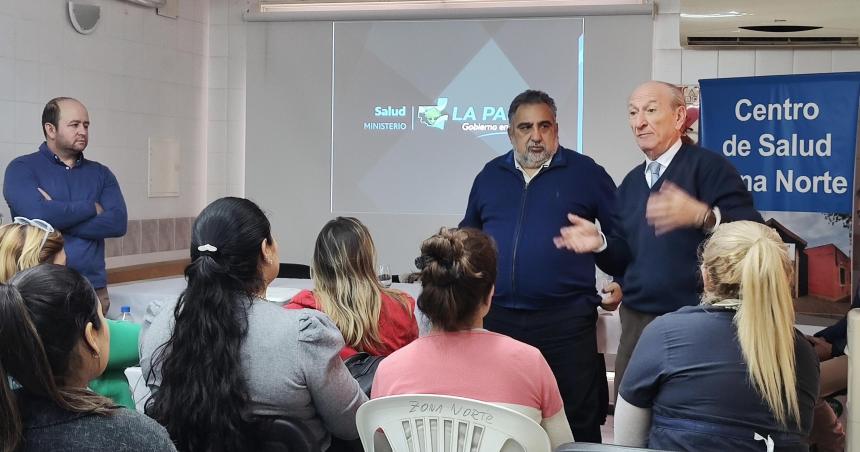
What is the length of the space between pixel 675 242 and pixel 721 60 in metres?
3.23

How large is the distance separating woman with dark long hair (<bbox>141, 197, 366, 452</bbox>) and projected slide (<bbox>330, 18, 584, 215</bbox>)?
4169 millimetres

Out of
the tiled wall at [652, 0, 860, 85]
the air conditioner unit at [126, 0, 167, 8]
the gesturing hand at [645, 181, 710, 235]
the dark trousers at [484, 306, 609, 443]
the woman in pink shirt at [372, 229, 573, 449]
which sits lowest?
the dark trousers at [484, 306, 609, 443]

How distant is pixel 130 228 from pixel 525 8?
300 cm

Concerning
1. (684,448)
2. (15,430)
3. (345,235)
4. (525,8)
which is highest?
(525,8)

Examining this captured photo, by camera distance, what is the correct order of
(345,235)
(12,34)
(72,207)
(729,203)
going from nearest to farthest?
(345,235)
(729,203)
(72,207)
(12,34)

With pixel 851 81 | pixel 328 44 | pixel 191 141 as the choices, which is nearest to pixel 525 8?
pixel 328 44

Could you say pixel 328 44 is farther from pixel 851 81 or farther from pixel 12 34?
pixel 851 81

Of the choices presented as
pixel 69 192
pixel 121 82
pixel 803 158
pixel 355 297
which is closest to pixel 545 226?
pixel 355 297

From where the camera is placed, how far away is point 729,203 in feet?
9.68

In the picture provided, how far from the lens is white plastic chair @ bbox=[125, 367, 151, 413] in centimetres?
224

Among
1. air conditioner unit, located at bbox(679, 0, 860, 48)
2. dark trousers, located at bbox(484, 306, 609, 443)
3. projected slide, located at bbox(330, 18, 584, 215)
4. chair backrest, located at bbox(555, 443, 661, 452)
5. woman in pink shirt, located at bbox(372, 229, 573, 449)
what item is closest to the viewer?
chair backrest, located at bbox(555, 443, 661, 452)

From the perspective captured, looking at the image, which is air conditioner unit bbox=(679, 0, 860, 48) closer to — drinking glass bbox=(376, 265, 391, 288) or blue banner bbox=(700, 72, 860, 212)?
blue banner bbox=(700, 72, 860, 212)

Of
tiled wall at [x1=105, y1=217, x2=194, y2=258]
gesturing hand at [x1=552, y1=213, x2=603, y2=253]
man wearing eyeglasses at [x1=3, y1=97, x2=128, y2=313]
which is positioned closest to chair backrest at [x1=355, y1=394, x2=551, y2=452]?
gesturing hand at [x1=552, y1=213, x2=603, y2=253]

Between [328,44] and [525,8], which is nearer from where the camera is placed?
[525,8]
